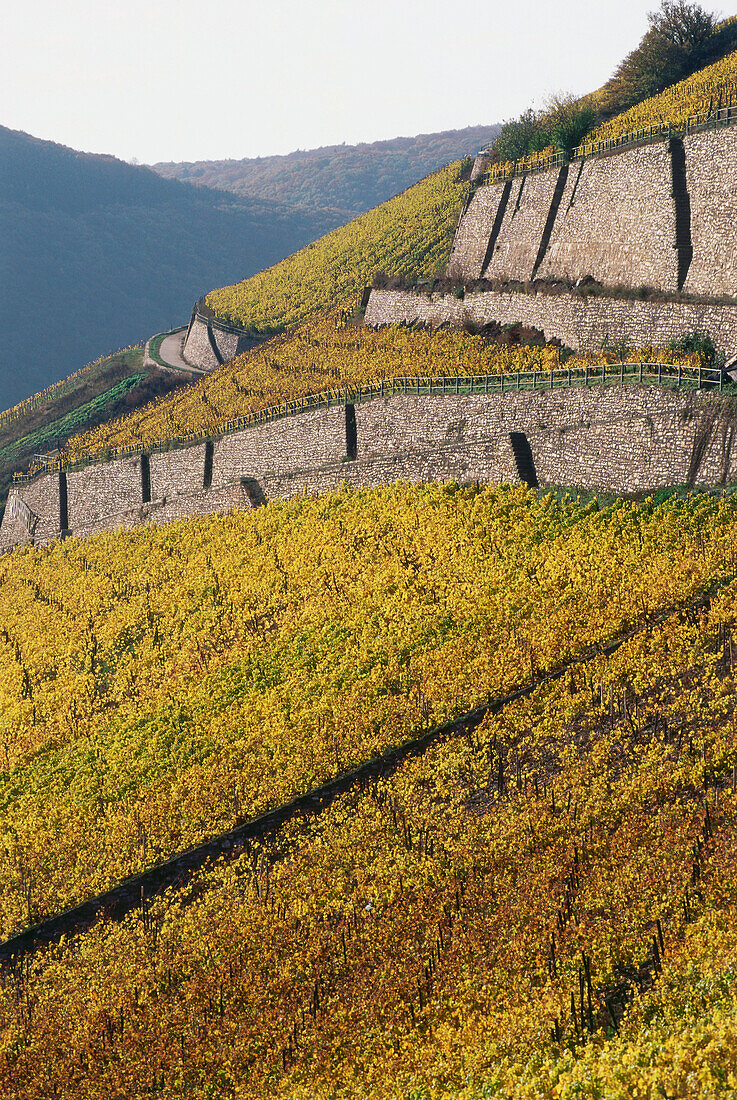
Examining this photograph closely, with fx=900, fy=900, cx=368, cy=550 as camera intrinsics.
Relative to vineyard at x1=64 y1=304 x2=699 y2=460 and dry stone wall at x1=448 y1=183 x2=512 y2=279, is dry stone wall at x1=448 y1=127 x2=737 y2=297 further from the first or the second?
vineyard at x1=64 y1=304 x2=699 y2=460

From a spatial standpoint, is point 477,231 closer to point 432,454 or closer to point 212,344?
point 432,454

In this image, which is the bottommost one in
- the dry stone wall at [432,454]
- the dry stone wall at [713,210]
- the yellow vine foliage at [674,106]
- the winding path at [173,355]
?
the dry stone wall at [432,454]

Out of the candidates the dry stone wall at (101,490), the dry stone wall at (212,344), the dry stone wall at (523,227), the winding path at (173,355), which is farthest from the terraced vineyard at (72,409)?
the dry stone wall at (523,227)

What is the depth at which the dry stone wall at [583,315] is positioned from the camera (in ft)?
108

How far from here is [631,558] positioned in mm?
22906

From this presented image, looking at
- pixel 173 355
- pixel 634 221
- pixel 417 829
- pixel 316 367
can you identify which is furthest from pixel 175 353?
pixel 417 829

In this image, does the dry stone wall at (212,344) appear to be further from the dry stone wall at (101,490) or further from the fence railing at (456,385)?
the dry stone wall at (101,490)

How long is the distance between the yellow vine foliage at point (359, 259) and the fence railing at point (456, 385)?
1963 cm

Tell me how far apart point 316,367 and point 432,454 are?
21.1 m

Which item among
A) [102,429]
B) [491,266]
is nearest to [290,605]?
[491,266]

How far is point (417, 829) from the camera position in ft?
54.6

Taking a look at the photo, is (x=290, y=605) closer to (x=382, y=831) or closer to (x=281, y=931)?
(x=382, y=831)

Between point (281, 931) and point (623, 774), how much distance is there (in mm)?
6417

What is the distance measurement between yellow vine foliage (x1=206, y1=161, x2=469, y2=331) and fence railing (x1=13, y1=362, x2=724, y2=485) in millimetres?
19629
